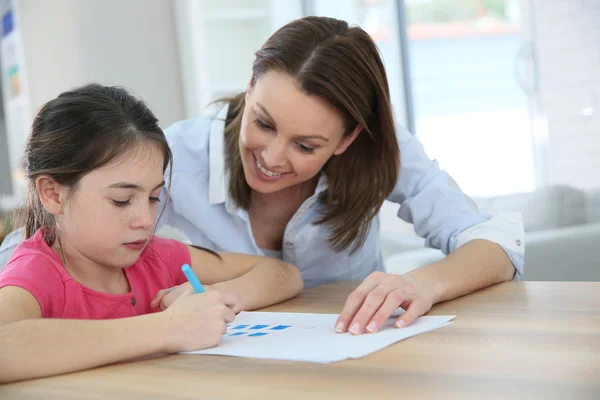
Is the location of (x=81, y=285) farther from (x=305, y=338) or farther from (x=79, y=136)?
(x=305, y=338)

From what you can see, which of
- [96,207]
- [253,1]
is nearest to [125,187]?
[96,207]

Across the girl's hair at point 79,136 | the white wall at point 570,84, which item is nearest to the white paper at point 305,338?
the girl's hair at point 79,136

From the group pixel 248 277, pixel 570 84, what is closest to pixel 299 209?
pixel 248 277

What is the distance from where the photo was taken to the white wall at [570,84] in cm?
283

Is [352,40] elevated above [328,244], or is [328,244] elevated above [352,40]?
[352,40]

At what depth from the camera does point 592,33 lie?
9.21 ft

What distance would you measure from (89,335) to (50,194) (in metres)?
0.34

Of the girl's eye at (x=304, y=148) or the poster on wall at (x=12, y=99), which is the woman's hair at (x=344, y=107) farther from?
the poster on wall at (x=12, y=99)

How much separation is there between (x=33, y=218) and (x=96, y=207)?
0.19m

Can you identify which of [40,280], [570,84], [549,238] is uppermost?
[570,84]

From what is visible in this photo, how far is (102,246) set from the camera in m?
1.14

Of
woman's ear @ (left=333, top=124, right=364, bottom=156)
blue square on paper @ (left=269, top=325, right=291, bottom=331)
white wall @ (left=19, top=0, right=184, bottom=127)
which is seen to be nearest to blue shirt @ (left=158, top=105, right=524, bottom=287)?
woman's ear @ (left=333, top=124, right=364, bottom=156)

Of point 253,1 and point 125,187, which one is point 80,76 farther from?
point 125,187

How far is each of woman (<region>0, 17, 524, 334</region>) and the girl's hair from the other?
0.24 m
